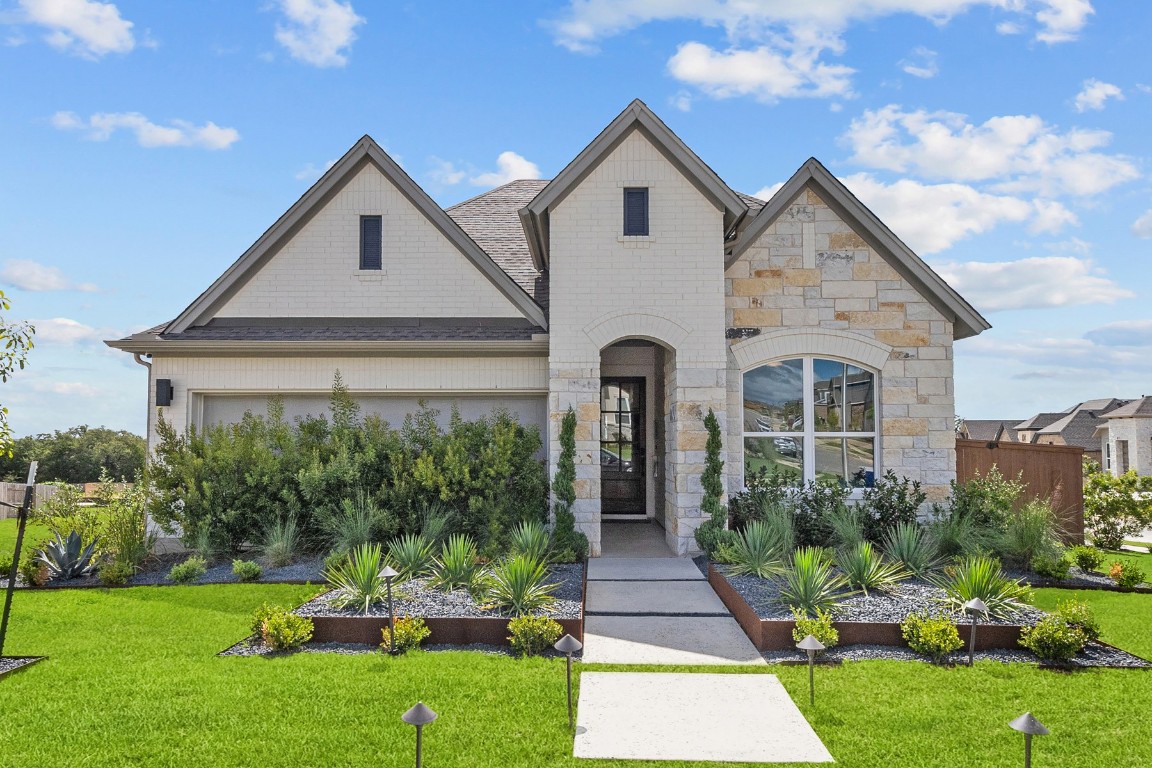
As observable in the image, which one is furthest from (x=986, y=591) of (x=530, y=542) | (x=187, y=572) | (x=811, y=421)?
(x=187, y=572)

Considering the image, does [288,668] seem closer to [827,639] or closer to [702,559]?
[827,639]

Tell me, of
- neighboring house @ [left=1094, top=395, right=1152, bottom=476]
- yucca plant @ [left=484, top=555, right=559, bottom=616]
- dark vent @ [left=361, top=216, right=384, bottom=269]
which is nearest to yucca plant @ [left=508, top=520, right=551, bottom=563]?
yucca plant @ [left=484, top=555, right=559, bottom=616]

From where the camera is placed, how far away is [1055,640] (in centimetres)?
664

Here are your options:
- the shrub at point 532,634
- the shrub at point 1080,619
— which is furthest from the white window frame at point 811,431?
the shrub at point 532,634

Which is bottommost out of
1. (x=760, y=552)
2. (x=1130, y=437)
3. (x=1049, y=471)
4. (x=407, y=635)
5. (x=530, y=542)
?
(x=407, y=635)

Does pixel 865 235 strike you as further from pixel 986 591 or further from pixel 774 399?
pixel 986 591

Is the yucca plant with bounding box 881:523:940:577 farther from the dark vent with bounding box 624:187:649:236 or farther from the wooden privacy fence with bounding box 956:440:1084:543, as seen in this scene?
the dark vent with bounding box 624:187:649:236

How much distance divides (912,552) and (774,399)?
11.3 ft

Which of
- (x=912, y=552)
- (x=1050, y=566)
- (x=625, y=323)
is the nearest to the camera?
(x=912, y=552)

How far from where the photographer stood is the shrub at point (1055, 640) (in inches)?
261

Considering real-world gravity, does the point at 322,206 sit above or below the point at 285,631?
above

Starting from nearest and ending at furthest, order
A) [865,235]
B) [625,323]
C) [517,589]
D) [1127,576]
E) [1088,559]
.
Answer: [517,589] → [1127,576] → [1088,559] → [625,323] → [865,235]

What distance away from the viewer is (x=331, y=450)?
11.5 meters

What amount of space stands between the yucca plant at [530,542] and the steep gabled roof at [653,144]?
15.3 ft
